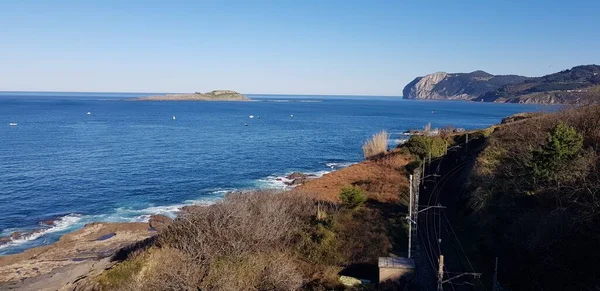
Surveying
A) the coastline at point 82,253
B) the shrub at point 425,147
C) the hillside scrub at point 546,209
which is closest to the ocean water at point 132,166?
the coastline at point 82,253

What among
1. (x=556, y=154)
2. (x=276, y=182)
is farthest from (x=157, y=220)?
(x=556, y=154)

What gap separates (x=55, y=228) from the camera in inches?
1407

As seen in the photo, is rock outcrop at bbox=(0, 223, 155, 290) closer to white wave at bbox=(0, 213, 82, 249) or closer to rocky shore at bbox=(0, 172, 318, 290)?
rocky shore at bbox=(0, 172, 318, 290)

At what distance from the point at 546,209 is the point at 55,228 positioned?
36853 mm

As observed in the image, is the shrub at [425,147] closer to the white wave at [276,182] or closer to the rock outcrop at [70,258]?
the white wave at [276,182]

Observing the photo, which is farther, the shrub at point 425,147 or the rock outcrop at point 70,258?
the shrub at point 425,147

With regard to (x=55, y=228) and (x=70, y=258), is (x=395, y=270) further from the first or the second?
(x=55, y=228)

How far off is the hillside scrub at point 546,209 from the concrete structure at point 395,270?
15.9 feet

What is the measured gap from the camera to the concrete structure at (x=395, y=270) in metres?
21.4

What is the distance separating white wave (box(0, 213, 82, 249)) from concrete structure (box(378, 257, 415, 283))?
91.3ft

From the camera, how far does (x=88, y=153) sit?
67.8 metres

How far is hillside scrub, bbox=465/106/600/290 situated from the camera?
770 inches

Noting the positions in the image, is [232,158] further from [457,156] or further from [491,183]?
[491,183]

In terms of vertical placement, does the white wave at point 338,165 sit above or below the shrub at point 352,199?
below
